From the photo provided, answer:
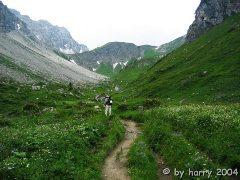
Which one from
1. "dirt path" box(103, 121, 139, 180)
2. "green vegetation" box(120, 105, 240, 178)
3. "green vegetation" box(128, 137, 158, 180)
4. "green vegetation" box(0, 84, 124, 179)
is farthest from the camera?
"dirt path" box(103, 121, 139, 180)

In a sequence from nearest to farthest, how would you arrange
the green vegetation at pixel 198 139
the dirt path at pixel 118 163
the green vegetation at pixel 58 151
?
the green vegetation at pixel 58 151 → the green vegetation at pixel 198 139 → the dirt path at pixel 118 163

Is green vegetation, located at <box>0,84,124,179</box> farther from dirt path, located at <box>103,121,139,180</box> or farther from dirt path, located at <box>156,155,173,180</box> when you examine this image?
dirt path, located at <box>156,155,173,180</box>

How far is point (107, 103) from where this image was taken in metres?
48.2

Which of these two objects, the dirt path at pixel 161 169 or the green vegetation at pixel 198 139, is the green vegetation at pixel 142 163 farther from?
the green vegetation at pixel 198 139

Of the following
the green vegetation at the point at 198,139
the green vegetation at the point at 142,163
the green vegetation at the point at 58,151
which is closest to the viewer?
the green vegetation at the point at 58,151

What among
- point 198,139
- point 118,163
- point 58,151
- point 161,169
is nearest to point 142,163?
point 161,169

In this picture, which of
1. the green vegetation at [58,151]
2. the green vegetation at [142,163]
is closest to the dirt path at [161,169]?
the green vegetation at [142,163]

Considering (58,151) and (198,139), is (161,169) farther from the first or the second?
(58,151)

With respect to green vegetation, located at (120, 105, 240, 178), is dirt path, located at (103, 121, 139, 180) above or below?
below

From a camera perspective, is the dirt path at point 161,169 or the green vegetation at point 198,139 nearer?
the green vegetation at point 198,139

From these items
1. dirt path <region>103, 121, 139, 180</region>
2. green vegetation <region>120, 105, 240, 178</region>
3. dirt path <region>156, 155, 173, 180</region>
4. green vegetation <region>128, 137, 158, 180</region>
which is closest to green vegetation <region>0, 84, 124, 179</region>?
dirt path <region>103, 121, 139, 180</region>

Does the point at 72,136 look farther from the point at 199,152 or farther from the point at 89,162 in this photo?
the point at 199,152

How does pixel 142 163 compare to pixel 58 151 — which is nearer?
pixel 58 151

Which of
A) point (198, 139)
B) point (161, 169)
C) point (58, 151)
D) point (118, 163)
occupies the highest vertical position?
point (198, 139)
